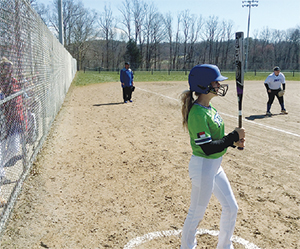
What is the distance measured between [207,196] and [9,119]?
9.97ft

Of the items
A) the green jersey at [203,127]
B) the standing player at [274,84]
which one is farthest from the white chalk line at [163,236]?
the standing player at [274,84]

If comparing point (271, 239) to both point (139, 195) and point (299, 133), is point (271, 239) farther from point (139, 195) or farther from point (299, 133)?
point (299, 133)

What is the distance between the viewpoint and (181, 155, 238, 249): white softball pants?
2580mm

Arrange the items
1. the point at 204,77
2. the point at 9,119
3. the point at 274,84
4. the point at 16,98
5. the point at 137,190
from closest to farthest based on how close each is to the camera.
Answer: the point at 204,77 < the point at 9,119 < the point at 16,98 < the point at 137,190 < the point at 274,84

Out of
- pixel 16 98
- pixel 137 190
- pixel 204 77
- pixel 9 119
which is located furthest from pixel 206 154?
pixel 16 98

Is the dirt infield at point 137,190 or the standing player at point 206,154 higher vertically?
the standing player at point 206,154

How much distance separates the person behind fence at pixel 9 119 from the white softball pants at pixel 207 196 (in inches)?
98.2

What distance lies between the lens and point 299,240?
3221 mm

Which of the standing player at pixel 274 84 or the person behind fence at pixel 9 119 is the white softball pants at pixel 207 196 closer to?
the person behind fence at pixel 9 119

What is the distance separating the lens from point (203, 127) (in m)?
2.47

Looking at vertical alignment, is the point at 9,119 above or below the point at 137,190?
above

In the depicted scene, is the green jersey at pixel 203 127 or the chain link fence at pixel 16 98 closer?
the green jersey at pixel 203 127

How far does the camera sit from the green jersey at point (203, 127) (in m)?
2.46

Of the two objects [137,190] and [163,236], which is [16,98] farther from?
[163,236]
